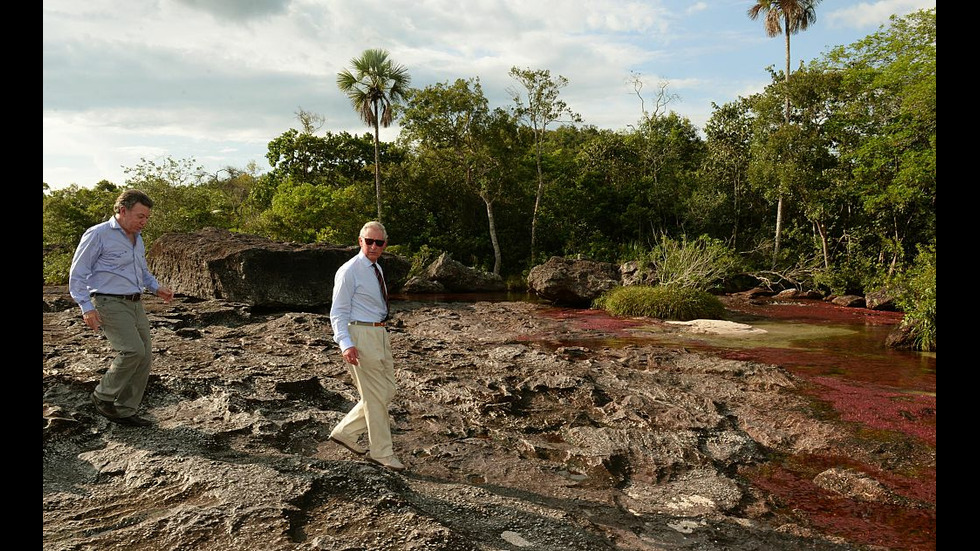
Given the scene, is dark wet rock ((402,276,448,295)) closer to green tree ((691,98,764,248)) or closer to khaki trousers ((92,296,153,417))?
green tree ((691,98,764,248))

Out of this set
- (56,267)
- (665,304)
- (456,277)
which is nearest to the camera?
(665,304)

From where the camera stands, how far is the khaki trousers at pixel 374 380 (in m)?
4.70

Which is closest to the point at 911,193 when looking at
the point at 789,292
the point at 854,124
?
the point at 854,124

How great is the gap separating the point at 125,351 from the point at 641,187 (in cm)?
2785

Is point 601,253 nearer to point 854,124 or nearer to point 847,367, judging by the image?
point 854,124

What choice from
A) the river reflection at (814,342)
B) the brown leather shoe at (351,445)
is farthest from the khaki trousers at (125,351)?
the river reflection at (814,342)

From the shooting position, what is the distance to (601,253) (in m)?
29.1

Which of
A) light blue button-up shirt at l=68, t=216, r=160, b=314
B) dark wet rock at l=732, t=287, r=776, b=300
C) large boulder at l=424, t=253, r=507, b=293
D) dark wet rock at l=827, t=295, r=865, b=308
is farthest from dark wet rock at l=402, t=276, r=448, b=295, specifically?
light blue button-up shirt at l=68, t=216, r=160, b=314

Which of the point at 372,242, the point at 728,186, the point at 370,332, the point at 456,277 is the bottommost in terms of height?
the point at 370,332

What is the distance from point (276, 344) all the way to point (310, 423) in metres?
4.53

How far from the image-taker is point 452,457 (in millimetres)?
5172

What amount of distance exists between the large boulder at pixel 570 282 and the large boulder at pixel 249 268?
21.2 ft

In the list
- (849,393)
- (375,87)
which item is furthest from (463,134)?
(849,393)

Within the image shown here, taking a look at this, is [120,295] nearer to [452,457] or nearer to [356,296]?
[356,296]
